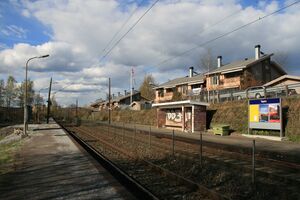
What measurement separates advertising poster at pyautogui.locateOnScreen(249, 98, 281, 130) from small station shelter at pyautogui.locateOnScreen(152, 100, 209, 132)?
805 cm

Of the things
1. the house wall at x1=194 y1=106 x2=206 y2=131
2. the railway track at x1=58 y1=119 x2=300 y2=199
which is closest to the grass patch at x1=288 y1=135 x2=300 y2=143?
the railway track at x1=58 y1=119 x2=300 y2=199

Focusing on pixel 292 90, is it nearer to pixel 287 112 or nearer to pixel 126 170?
pixel 287 112

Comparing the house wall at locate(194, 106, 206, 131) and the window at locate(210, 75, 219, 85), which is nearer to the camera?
the house wall at locate(194, 106, 206, 131)

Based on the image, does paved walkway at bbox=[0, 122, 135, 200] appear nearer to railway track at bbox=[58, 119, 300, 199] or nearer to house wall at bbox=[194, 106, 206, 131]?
railway track at bbox=[58, 119, 300, 199]

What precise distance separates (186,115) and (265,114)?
12.1m

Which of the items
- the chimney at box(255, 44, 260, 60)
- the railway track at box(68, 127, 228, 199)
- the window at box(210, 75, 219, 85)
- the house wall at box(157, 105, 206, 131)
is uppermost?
the chimney at box(255, 44, 260, 60)

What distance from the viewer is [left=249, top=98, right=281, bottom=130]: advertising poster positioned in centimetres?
2677

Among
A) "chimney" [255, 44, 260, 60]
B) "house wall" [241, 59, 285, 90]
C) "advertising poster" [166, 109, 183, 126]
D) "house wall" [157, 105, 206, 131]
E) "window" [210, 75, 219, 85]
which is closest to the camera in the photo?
"house wall" [157, 105, 206, 131]

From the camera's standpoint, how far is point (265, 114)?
27906 millimetres

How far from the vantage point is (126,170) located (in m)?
14.0

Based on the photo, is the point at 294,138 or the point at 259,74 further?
the point at 259,74

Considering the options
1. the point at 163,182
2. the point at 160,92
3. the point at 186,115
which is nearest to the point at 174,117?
the point at 186,115

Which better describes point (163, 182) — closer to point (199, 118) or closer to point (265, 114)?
point (265, 114)

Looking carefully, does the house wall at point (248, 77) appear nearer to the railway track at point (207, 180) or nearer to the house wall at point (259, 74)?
the house wall at point (259, 74)
